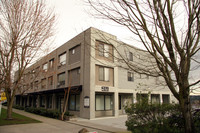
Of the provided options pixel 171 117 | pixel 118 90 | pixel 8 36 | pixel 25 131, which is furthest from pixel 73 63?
pixel 171 117

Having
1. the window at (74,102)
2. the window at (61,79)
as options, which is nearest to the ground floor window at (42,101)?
the window at (61,79)

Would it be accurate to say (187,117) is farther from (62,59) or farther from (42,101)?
(42,101)

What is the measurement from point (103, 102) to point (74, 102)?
389 cm

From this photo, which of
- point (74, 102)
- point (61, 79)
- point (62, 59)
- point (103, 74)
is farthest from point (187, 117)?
point (62, 59)

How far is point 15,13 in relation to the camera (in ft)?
37.8

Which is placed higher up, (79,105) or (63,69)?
(63,69)

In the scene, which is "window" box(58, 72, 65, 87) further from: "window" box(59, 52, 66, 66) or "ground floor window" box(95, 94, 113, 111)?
"ground floor window" box(95, 94, 113, 111)

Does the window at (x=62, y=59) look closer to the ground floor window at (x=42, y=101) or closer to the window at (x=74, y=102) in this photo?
the window at (x=74, y=102)

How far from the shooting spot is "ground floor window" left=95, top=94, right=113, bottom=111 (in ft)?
67.9

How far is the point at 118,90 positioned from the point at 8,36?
571 inches

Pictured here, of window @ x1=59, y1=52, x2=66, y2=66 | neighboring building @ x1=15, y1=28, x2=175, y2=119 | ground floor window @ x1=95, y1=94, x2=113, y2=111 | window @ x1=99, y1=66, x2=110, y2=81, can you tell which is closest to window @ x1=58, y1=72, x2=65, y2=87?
neighboring building @ x1=15, y1=28, x2=175, y2=119

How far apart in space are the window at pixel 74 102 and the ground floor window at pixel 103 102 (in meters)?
2.49

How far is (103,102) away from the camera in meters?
21.3

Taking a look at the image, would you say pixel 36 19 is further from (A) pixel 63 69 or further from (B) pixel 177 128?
(A) pixel 63 69
